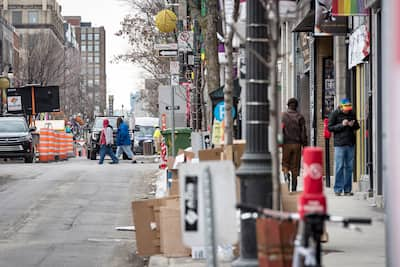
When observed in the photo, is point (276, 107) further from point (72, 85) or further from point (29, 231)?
point (72, 85)

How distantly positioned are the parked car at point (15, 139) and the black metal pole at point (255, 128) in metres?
30.5

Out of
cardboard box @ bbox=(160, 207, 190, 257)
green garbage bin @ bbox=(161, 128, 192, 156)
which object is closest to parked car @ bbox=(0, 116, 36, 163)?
green garbage bin @ bbox=(161, 128, 192, 156)

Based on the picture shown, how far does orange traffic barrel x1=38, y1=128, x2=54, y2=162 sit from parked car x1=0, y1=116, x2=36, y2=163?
3.75 metres

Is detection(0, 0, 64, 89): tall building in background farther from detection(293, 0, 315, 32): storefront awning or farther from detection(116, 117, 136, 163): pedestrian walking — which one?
detection(293, 0, 315, 32): storefront awning

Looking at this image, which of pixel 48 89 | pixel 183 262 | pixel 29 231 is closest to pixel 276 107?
pixel 183 262

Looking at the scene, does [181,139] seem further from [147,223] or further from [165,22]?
[147,223]

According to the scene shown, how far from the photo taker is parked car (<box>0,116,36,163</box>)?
126ft

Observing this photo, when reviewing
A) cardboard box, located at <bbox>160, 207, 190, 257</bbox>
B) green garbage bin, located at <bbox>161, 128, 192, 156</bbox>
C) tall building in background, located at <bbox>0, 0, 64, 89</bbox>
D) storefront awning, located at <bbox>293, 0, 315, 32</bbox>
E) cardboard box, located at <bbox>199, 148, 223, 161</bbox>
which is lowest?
cardboard box, located at <bbox>160, 207, 190, 257</bbox>

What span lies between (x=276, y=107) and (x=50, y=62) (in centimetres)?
8196

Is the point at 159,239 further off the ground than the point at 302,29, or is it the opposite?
the point at 302,29

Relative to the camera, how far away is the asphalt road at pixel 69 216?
12.7 meters

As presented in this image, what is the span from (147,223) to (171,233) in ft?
1.25

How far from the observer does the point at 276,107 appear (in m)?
6.89

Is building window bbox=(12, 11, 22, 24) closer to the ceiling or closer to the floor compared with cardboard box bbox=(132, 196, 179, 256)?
closer to the ceiling
